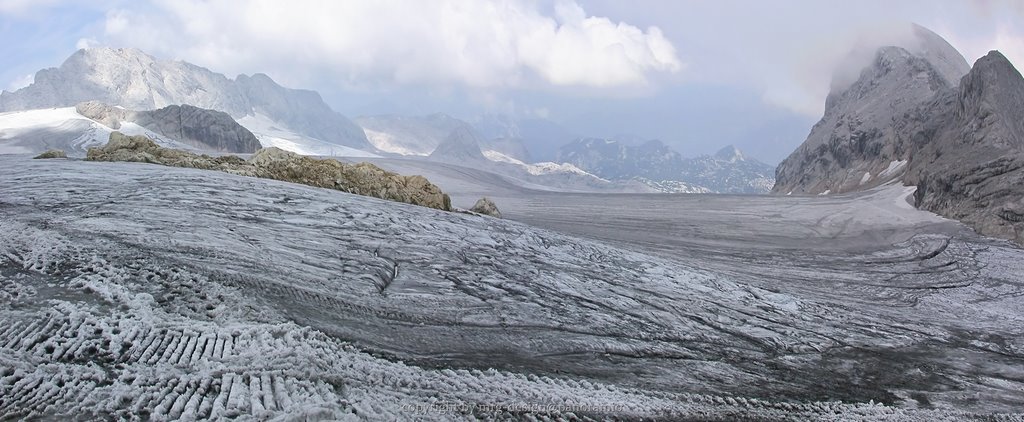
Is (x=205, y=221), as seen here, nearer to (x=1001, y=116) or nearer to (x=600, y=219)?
A: (x=600, y=219)

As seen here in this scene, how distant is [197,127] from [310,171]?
77407 mm

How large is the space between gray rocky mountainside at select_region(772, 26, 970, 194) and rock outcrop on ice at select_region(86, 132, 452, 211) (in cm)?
4853

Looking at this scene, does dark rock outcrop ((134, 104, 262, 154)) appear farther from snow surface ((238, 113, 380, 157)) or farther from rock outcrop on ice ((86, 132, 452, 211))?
rock outcrop on ice ((86, 132, 452, 211))

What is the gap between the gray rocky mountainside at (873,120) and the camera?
6506 centimetres

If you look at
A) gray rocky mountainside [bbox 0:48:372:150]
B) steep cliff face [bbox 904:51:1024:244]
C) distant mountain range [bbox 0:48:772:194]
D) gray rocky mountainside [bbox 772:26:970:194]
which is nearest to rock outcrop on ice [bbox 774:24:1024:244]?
steep cliff face [bbox 904:51:1024:244]

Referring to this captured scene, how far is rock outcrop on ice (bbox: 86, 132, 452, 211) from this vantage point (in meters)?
18.3

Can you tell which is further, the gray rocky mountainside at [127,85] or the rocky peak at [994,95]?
the gray rocky mountainside at [127,85]

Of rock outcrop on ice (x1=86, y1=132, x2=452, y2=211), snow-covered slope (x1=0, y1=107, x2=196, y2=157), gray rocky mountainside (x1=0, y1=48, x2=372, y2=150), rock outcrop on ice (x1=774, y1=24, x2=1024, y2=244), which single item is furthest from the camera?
gray rocky mountainside (x1=0, y1=48, x2=372, y2=150)

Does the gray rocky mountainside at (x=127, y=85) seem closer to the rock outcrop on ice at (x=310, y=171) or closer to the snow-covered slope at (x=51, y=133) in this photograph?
the snow-covered slope at (x=51, y=133)

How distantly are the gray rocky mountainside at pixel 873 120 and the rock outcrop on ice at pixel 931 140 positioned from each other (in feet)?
0.55

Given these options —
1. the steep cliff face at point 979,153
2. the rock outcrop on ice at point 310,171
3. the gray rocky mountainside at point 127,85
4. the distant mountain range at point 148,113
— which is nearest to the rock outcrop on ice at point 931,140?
the steep cliff face at point 979,153

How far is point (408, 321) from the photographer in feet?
30.2

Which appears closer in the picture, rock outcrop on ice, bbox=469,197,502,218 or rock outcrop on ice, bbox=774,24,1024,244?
rock outcrop on ice, bbox=469,197,502,218

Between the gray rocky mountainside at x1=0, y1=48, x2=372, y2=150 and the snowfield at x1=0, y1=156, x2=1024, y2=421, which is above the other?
the gray rocky mountainside at x1=0, y1=48, x2=372, y2=150
